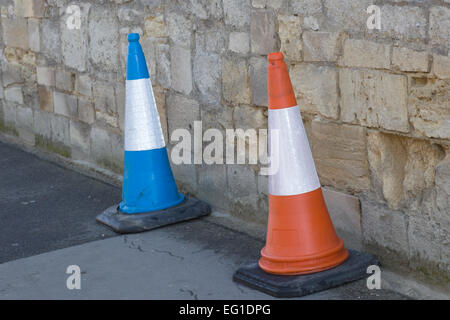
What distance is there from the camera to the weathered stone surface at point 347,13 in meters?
3.72

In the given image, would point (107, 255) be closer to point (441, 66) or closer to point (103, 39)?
point (441, 66)

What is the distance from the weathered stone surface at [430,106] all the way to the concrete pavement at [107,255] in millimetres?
775

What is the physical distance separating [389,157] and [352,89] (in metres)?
0.39

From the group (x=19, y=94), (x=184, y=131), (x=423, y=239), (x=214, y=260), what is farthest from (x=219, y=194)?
(x=19, y=94)

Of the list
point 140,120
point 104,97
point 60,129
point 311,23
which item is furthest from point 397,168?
point 60,129

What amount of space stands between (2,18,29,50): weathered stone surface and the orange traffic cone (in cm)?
408

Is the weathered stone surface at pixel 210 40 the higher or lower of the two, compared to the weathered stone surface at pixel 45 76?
higher

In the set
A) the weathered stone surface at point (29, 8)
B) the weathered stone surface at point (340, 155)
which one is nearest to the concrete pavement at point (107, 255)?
the weathered stone surface at point (340, 155)

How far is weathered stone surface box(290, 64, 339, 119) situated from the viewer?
399 centimetres

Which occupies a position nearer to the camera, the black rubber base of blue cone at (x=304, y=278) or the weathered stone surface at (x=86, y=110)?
the black rubber base of blue cone at (x=304, y=278)

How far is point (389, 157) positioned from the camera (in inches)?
149

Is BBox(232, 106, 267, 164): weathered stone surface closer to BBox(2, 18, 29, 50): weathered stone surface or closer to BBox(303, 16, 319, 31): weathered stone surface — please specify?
BBox(303, 16, 319, 31): weathered stone surface

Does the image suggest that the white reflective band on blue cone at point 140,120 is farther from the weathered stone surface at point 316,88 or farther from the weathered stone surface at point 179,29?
the weathered stone surface at point 316,88

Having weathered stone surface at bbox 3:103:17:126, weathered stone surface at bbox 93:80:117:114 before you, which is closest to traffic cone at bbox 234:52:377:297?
weathered stone surface at bbox 93:80:117:114
